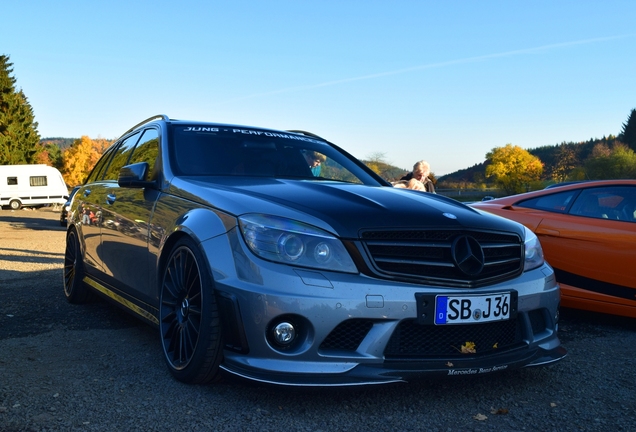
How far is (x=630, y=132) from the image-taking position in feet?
406

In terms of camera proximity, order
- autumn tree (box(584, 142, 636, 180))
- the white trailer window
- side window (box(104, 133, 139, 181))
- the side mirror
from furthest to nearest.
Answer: autumn tree (box(584, 142, 636, 180)) → the white trailer window → side window (box(104, 133, 139, 181)) → the side mirror

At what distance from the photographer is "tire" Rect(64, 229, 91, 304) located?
5961 mm

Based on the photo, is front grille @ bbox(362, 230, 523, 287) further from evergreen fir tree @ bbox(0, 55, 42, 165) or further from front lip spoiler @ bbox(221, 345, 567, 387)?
evergreen fir tree @ bbox(0, 55, 42, 165)

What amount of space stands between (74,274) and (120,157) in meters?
1.19

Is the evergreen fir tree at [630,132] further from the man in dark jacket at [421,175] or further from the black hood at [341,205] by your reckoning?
the black hood at [341,205]

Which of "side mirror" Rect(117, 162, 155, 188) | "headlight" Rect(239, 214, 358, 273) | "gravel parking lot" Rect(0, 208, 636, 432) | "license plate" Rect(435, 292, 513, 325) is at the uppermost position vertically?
"side mirror" Rect(117, 162, 155, 188)

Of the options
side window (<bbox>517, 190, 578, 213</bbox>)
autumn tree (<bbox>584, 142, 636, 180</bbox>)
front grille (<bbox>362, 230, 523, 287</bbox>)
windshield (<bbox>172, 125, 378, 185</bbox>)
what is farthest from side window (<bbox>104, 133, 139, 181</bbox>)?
autumn tree (<bbox>584, 142, 636, 180</bbox>)

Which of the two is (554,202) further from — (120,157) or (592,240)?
(120,157)

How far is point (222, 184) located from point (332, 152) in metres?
1.61

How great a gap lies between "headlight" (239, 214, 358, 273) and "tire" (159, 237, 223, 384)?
1.16ft

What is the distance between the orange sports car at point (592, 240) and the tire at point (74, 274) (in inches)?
157

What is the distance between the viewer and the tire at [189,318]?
10.8ft

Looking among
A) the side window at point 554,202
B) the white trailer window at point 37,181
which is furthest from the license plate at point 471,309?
the white trailer window at point 37,181

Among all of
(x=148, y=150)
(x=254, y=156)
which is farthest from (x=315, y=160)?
(x=148, y=150)
